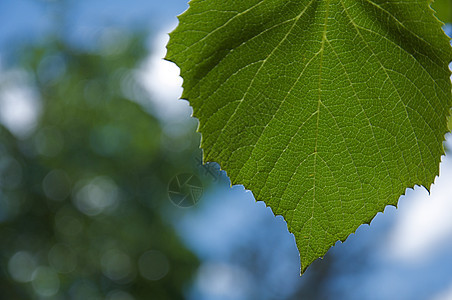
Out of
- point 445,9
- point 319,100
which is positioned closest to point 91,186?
point 445,9

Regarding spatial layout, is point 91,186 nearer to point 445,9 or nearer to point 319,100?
point 445,9

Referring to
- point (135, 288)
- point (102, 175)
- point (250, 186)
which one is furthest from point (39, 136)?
point (250, 186)

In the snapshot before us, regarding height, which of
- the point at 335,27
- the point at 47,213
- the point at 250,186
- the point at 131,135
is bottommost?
the point at 250,186

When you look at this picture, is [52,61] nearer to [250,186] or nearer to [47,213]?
[47,213]

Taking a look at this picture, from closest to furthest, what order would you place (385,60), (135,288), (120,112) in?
(385,60), (135,288), (120,112)

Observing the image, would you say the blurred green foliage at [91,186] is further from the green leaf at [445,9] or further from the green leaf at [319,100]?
the green leaf at [319,100]

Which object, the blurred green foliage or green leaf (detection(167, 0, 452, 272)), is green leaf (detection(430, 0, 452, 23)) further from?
the blurred green foliage

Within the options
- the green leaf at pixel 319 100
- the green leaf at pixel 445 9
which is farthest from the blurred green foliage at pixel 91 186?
the green leaf at pixel 319 100

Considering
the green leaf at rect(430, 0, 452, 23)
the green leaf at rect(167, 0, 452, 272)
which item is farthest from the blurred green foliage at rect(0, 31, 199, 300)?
the green leaf at rect(167, 0, 452, 272)
